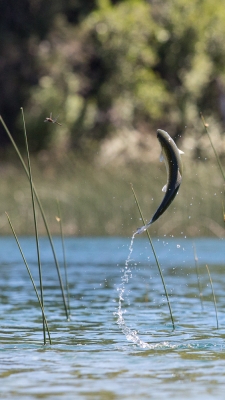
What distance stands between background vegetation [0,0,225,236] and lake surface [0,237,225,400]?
19509 mm

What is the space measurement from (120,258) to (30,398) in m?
11.7

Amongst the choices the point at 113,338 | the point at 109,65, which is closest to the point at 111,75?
the point at 109,65

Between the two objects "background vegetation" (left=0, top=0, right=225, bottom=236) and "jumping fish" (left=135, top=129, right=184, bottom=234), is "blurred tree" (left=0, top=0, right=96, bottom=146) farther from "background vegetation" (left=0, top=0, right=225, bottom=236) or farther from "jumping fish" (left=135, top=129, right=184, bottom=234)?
"jumping fish" (left=135, top=129, right=184, bottom=234)

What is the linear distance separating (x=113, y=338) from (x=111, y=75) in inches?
1137

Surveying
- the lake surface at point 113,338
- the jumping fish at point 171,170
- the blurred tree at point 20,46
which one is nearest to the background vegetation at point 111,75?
the blurred tree at point 20,46

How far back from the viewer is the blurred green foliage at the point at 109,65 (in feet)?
113

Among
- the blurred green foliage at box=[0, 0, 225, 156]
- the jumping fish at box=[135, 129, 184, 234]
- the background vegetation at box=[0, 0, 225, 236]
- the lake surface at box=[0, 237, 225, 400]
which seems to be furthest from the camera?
the blurred green foliage at box=[0, 0, 225, 156]

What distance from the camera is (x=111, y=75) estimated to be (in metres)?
35.9

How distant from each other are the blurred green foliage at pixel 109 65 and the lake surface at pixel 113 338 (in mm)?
19852

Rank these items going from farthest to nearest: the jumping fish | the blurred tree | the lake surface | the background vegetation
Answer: the blurred tree, the background vegetation, the jumping fish, the lake surface

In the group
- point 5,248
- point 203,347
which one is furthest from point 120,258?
point 203,347

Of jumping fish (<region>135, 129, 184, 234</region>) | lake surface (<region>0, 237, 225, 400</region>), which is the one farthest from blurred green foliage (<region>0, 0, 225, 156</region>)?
jumping fish (<region>135, 129, 184, 234</region>)

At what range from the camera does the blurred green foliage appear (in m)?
34.3

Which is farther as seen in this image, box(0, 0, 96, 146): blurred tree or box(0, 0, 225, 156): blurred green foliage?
box(0, 0, 96, 146): blurred tree
